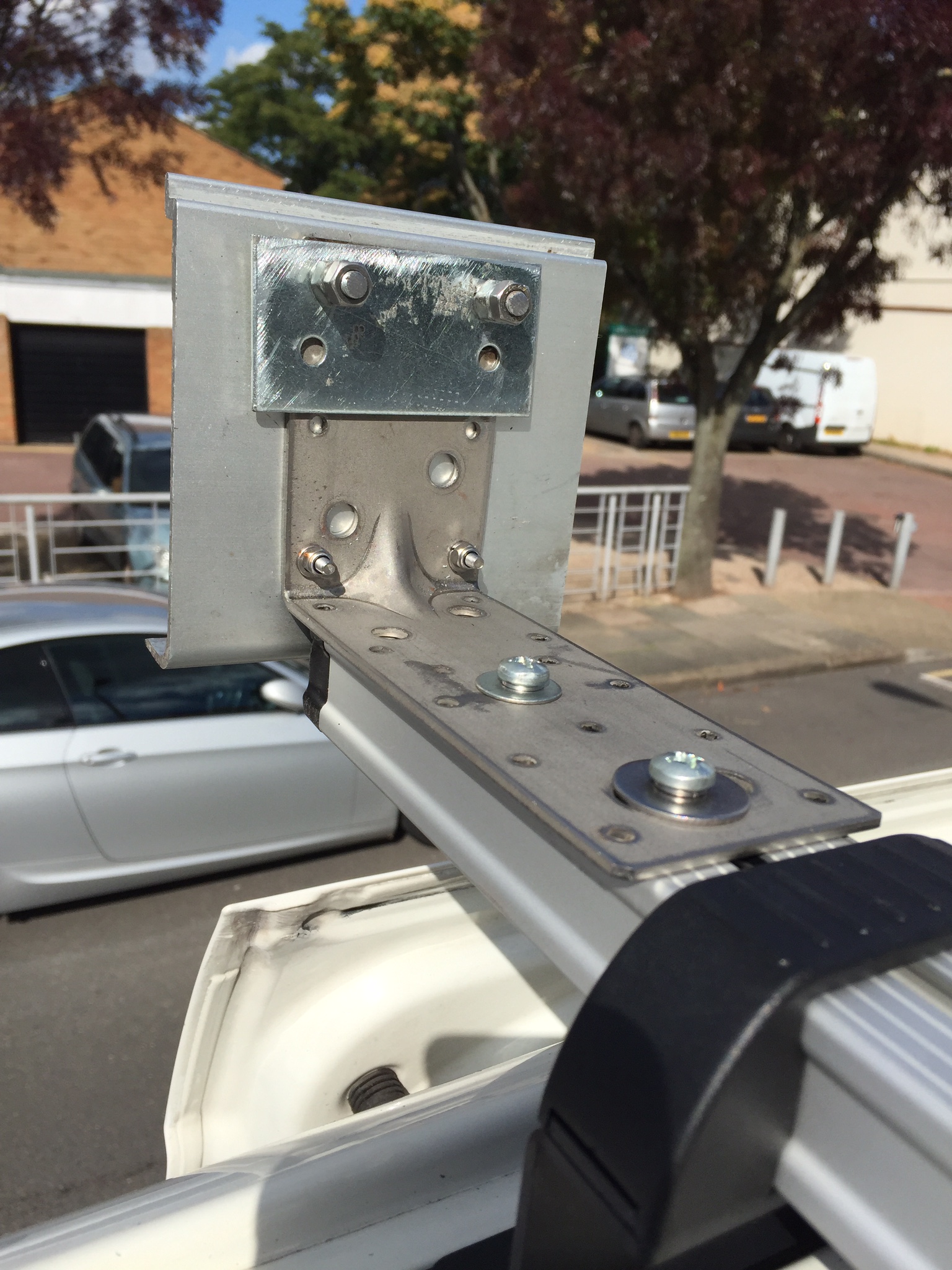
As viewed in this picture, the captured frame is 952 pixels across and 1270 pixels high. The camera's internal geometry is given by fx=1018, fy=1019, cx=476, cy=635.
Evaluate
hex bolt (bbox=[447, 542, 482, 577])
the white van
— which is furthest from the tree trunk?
the white van

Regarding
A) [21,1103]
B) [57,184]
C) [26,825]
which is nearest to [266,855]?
[26,825]

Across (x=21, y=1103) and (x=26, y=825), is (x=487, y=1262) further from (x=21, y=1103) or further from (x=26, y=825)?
(x=26, y=825)

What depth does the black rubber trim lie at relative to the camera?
57 cm

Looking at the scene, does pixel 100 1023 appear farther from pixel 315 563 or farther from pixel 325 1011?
pixel 315 563

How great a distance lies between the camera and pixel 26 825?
4.35 metres

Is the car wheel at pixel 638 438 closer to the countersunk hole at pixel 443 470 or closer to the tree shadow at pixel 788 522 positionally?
the tree shadow at pixel 788 522

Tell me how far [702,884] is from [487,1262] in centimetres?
52

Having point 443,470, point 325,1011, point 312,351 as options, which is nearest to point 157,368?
point 325,1011

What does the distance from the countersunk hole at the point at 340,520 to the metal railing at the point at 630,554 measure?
8.49 m

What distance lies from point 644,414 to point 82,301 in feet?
39.9

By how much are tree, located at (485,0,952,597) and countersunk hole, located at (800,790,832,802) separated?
25.1 ft

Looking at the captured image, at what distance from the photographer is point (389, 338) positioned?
113 centimetres

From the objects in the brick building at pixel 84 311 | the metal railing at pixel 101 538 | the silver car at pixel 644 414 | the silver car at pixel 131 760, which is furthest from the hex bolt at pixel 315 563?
Result: the silver car at pixel 644 414

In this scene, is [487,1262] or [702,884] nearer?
[702,884]
